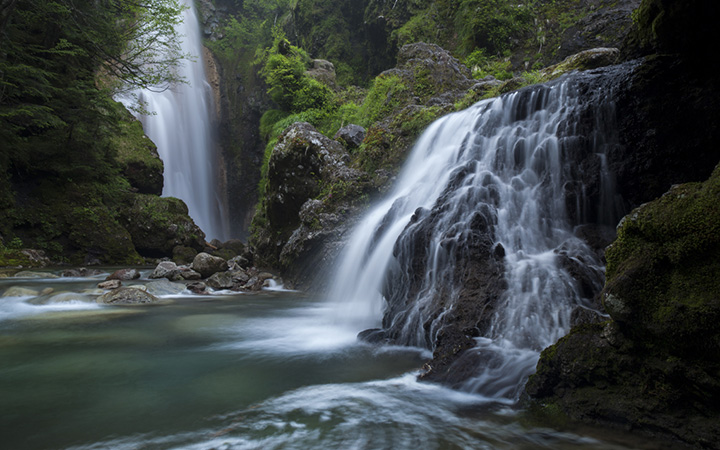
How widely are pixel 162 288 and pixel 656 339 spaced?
927 centimetres

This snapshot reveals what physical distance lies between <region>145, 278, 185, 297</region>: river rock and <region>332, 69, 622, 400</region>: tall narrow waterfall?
168 inches

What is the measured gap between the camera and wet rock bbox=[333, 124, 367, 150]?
11656 millimetres

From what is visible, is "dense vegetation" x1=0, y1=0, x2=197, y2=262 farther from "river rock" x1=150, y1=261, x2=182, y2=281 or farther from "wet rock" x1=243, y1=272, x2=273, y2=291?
"wet rock" x1=243, y1=272, x2=273, y2=291

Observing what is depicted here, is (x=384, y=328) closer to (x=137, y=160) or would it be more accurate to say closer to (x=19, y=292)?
(x=19, y=292)

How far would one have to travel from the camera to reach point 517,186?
573 centimetres

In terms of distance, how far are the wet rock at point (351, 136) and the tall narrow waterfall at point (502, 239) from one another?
442cm

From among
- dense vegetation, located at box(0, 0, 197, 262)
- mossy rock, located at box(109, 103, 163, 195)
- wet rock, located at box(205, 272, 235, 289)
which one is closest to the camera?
wet rock, located at box(205, 272, 235, 289)

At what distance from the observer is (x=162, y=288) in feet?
29.6

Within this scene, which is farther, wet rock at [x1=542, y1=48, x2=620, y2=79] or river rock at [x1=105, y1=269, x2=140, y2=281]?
river rock at [x1=105, y1=269, x2=140, y2=281]

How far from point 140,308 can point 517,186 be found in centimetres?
680

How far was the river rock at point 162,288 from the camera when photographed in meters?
8.72

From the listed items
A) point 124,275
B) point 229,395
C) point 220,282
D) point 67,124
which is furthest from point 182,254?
point 229,395

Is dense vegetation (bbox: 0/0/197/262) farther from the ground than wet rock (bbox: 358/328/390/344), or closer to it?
farther from the ground

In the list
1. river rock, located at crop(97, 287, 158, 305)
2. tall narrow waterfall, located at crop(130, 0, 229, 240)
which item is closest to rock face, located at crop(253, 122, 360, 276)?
river rock, located at crop(97, 287, 158, 305)
